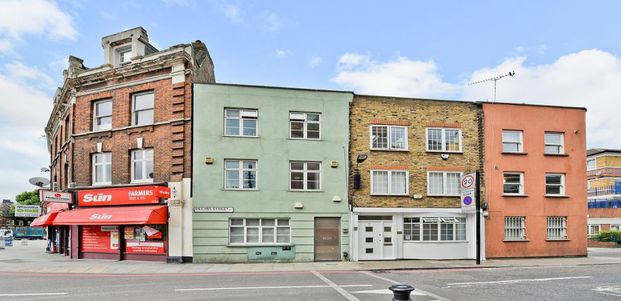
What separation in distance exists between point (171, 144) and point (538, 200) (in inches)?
750

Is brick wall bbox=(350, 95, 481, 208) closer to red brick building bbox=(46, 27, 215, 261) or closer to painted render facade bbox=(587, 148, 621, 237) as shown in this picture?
red brick building bbox=(46, 27, 215, 261)

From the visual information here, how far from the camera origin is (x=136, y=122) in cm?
2136

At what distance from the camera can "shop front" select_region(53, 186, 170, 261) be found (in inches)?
755

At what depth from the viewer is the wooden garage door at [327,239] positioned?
20.3 meters

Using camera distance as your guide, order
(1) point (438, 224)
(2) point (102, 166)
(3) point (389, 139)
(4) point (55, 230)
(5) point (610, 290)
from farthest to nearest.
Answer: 1. (4) point (55, 230)
2. (2) point (102, 166)
3. (3) point (389, 139)
4. (1) point (438, 224)
5. (5) point (610, 290)

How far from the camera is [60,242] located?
25.3m

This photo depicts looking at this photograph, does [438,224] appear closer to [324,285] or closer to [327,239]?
[327,239]

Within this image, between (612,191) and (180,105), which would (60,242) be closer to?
(180,105)

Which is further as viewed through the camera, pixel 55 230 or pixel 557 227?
pixel 55 230

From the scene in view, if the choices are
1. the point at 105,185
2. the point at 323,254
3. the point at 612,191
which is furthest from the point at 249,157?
the point at 612,191

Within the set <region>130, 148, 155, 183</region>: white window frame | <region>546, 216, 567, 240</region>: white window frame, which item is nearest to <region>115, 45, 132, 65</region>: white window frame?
<region>130, 148, 155, 183</region>: white window frame

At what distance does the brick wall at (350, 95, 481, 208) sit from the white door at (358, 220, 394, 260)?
105 centimetres

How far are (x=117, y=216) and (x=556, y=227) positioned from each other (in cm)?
2225

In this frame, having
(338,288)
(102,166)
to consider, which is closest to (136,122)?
(102,166)
